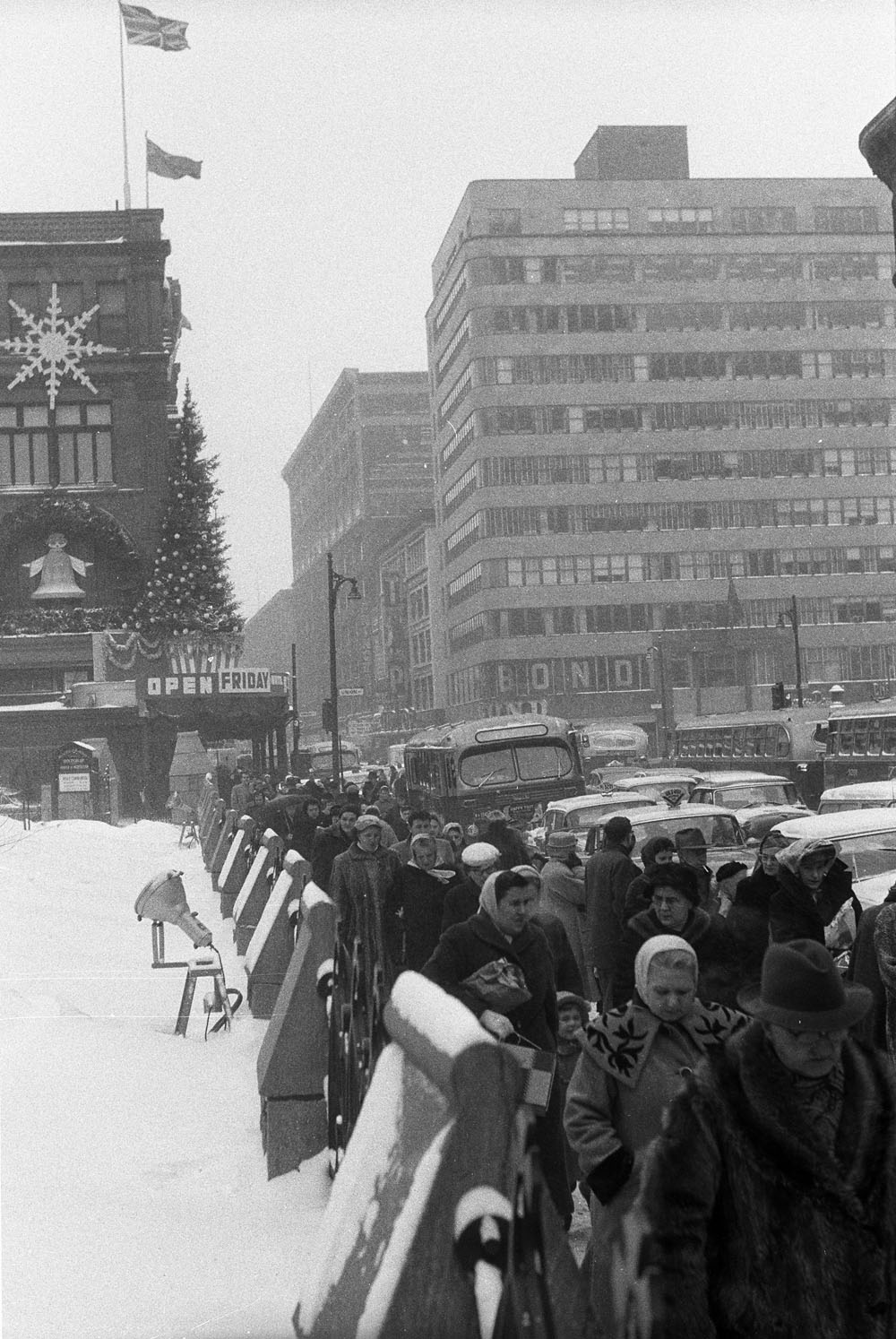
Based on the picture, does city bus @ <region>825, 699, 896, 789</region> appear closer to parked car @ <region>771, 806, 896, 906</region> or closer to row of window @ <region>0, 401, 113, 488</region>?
parked car @ <region>771, 806, 896, 906</region>

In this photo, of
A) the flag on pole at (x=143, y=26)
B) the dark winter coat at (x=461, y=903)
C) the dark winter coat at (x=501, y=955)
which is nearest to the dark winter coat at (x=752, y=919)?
the dark winter coat at (x=501, y=955)

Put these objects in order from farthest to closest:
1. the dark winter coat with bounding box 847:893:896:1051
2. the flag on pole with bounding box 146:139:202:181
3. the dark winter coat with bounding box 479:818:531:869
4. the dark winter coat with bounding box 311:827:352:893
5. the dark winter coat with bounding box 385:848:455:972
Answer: the flag on pole with bounding box 146:139:202:181
the dark winter coat with bounding box 311:827:352:893
the dark winter coat with bounding box 479:818:531:869
the dark winter coat with bounding box 385:848:455:972
the dark winter coat with bounding box 847:893:896:1051

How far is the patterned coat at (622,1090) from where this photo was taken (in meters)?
4.52

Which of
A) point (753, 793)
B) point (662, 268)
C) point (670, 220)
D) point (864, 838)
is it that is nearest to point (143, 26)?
point (753, 793)

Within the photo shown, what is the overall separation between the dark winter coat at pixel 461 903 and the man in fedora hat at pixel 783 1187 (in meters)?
5.36

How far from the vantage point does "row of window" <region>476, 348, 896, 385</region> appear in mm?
98938

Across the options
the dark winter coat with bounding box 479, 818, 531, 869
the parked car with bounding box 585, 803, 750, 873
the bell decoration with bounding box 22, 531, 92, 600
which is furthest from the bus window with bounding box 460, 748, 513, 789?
the bell decoration with bounding box 22, 531, 92, 600

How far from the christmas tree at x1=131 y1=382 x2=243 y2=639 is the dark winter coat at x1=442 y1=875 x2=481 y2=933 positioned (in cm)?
5069

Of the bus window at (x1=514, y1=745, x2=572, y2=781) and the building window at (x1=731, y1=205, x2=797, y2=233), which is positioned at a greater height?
the building window at (x1=731, y1=205, x2=797, y2=233)

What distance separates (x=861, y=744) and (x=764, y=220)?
73024 millimetres

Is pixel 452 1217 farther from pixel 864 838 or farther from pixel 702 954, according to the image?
pixel 864 838

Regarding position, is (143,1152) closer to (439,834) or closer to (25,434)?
(439,834)

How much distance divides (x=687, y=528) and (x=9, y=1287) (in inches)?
3771

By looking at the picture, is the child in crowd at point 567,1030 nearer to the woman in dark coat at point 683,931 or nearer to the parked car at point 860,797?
the woman in dark coat at point 683,931
